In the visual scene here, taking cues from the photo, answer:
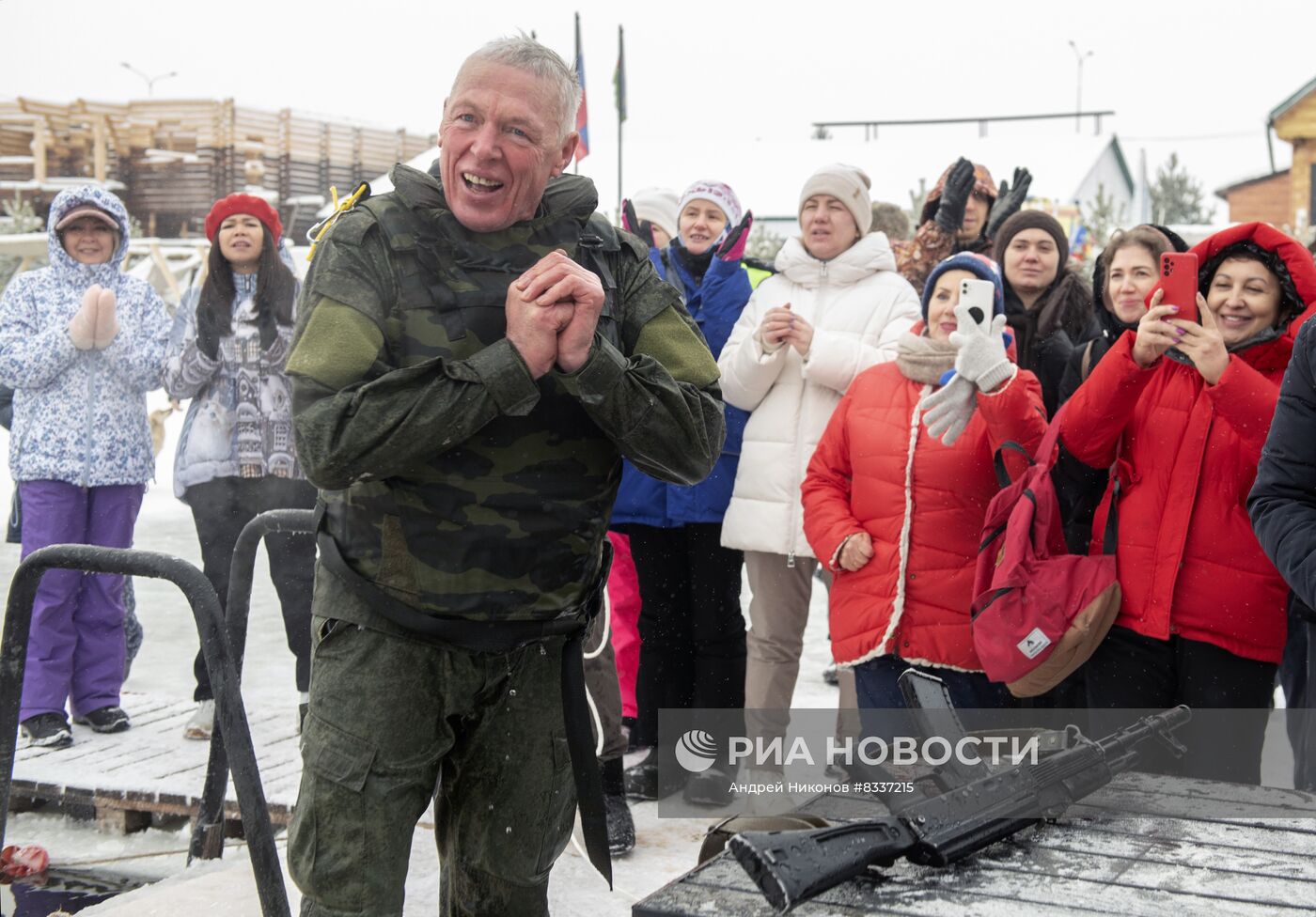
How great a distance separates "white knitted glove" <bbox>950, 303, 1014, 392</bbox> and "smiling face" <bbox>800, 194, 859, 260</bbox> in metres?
0.99

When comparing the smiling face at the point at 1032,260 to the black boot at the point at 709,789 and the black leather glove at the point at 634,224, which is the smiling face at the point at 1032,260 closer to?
the black leather glove at the point at 634,224

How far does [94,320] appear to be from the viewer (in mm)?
→ 5059

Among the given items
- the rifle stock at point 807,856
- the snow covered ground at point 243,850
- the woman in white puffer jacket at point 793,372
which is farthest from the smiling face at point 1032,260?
the rifle stock at point 807,856

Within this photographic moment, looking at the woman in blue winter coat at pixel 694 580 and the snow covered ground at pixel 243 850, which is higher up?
the woman in blue winter coat at pixel 694 580

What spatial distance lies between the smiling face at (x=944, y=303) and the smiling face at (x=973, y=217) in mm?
1512

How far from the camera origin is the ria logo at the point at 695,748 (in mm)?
4477

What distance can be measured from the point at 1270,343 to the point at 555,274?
218 centimetres

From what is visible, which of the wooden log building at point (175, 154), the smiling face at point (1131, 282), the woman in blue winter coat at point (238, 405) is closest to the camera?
the smiling face at point (1131, 282)

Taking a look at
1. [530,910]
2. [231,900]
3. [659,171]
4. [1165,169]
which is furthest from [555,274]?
[1165,169]

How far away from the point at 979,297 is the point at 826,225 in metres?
0.98

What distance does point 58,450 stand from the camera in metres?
5.04

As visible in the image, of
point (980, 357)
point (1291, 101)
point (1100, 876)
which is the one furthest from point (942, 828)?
point (1291, 101)

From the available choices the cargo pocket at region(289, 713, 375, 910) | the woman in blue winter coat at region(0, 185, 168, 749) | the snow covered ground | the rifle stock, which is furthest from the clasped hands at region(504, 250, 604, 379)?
the woman in blue winter coat at region(0, 185, 168, 749)

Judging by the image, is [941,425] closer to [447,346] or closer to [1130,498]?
[1130,498]
